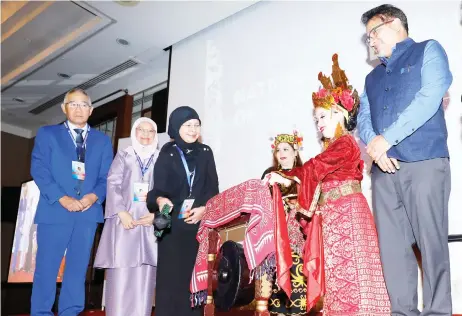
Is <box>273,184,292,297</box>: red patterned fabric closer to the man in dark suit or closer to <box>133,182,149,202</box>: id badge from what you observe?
<box>133,182,149,202</box>: id badge

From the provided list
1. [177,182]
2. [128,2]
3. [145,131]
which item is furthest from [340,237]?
[128,2]

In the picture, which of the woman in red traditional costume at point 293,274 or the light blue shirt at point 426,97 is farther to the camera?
the woman in red traditional costume at point 293,274

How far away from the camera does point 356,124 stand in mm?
2703

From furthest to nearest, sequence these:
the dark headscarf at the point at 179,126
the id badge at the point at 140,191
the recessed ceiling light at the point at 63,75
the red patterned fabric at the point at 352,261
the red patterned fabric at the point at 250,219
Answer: the recessed ceiling light at the point at 63,75 < the id badge at the point at 140,191 < the dark headscarf at the point at 179,126 < the red patterned fabric at the point at 250,219 < the red patterned fabric at the point at 352,261

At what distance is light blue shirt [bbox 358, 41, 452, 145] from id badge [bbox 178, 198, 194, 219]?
4.26 ft

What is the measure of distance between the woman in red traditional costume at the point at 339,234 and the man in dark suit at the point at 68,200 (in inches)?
60.2

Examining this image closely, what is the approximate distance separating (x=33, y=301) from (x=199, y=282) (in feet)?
4.08

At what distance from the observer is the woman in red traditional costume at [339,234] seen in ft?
7.46

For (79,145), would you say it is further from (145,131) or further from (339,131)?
(339,131)

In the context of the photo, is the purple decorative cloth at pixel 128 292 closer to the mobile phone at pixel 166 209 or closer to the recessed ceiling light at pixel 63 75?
the mobile phone at pixel 166 209

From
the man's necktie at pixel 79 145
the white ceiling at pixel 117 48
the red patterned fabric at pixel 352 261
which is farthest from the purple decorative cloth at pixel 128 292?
the white ceiling at pixel 117 48

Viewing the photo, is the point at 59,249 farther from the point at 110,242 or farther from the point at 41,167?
Answer: the point at 41,167

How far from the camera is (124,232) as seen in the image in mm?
3217

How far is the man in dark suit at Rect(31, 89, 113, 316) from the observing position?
3.18m
